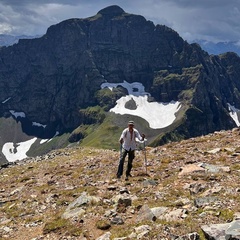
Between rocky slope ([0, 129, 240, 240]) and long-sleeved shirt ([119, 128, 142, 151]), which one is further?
long-sleeved shirt ([119, 128, 142, 151])

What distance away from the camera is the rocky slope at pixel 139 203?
15258 mm

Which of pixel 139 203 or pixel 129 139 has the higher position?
pixel 129 139

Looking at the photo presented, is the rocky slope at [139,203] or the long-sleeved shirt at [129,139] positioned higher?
the long-sleeved shirt at [129,139]

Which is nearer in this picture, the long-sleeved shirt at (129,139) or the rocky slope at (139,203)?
the rocky slope at (139,203)

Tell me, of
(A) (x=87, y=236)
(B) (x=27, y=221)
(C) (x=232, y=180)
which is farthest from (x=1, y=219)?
(C) (x=232, y=180)

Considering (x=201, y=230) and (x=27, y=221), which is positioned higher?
(x=201, y=230)

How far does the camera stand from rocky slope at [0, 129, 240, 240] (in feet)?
50.1

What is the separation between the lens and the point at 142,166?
31.4m

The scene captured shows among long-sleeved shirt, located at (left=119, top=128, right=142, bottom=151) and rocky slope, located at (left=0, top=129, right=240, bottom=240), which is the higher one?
long-sleeved shirt, located at (left=119, top=128, right=142, bottom=151)

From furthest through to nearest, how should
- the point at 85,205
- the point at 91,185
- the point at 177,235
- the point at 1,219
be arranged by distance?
the point at 91,185, the point at 1,219, the point at 85,205, the point at 177,235

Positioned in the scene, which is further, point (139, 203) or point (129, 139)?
point (129, 139)

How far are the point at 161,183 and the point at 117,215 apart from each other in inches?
245

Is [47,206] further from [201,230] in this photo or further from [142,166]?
[201,230]

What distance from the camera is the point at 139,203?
64.9ft
